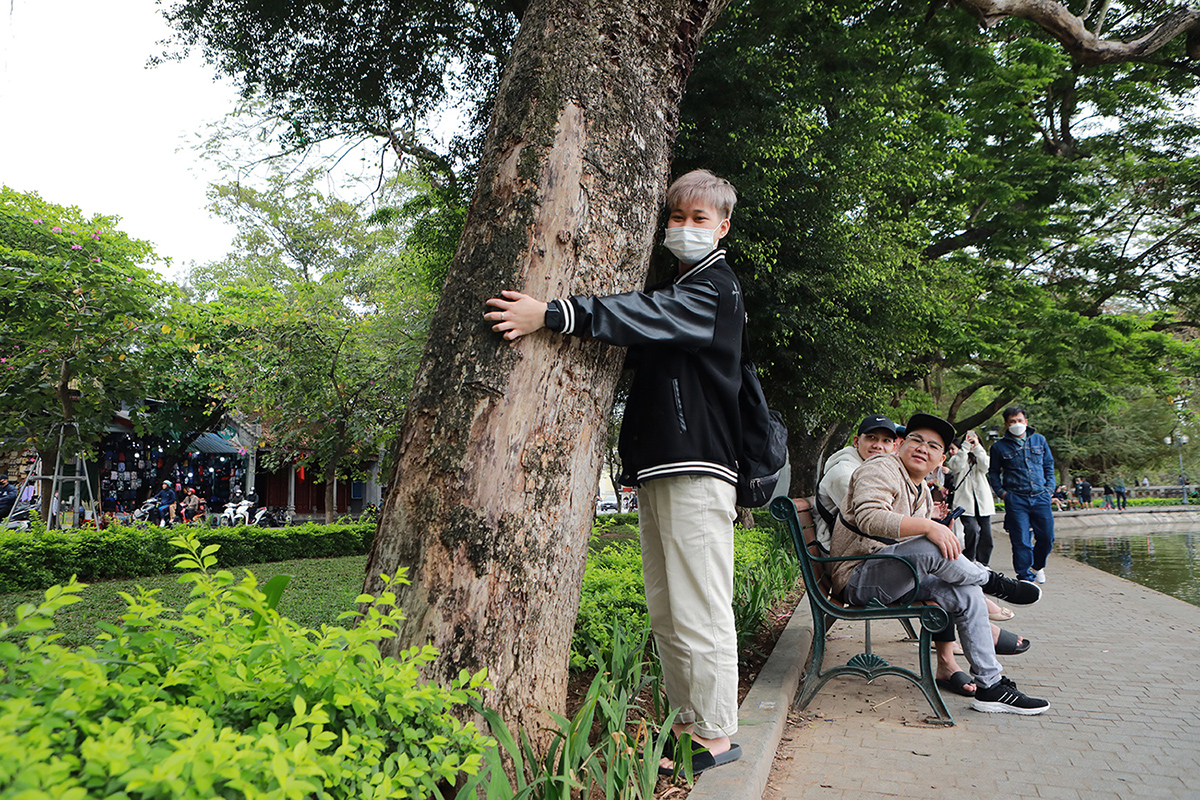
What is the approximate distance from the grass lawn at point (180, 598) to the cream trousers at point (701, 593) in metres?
3.49

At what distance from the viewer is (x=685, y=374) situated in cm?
276

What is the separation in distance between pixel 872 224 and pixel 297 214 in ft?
104

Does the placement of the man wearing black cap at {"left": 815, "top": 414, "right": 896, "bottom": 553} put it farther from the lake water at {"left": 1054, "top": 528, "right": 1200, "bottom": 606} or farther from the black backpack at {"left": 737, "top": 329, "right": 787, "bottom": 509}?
the lake water at {"left": 1054, "top": 528, "right": 1200, "bottom": 606}

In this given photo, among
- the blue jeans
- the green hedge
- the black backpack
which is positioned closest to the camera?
the black backpack

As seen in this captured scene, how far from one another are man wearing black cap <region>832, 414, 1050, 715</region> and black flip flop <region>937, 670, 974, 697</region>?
17 cm

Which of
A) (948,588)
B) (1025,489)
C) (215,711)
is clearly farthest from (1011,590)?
(1025,489)

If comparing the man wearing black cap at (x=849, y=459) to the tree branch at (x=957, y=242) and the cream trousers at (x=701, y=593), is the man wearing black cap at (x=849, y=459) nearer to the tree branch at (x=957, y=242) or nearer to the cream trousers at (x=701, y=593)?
the cream trousers at (x=701, y=593)

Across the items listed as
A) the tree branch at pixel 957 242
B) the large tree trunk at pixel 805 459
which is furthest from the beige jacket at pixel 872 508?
the tree branch at pixel 957 242

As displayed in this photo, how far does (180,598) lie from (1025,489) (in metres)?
9.98

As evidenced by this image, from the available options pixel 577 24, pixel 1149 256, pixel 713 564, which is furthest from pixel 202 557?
pixel 1149 256

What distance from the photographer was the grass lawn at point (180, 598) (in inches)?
294

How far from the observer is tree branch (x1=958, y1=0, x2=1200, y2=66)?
255 inches

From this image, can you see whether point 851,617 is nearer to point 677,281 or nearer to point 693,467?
point 693,467

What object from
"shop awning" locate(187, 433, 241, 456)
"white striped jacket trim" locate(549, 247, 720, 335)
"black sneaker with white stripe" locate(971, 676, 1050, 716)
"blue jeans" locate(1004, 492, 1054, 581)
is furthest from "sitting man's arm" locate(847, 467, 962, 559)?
"shop awning" locate(187, 433, 241, 456)
